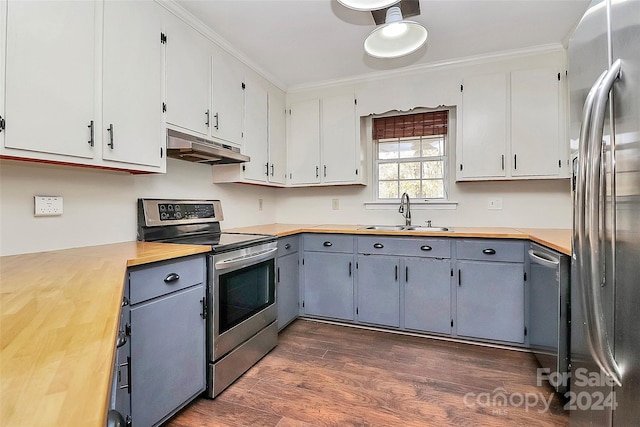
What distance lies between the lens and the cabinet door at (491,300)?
2334 millimetres

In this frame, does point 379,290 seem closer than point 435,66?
Yes

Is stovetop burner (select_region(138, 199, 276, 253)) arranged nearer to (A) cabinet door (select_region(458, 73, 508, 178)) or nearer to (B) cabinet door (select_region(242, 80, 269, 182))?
(B) cabinet door (select_region(242, 80, 269, 182))

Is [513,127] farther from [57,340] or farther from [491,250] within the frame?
[57,340]

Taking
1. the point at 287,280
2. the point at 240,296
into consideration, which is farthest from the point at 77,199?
the point at 287,280

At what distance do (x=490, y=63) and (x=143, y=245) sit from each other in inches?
122

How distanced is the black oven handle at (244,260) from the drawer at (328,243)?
1.91 feet

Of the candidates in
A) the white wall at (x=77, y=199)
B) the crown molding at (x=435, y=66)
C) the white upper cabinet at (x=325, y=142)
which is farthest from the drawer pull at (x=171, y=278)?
the crown molding at (x=435, y=66)

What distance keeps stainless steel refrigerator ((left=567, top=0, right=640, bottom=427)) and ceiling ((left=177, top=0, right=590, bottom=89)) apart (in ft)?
4.62

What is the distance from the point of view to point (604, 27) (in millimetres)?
949

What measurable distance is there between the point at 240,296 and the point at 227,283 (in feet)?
0.59

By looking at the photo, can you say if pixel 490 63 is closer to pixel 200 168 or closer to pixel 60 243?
pixel 200 168

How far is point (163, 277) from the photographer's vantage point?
1.53m

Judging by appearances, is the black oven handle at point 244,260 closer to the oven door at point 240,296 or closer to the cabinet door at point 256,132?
the oven door at point 240,296

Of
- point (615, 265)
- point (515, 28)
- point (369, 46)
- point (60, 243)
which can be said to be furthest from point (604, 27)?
point (60, 243)
